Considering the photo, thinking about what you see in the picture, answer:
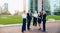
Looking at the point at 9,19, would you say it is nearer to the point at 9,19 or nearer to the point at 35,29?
the point at 9,19

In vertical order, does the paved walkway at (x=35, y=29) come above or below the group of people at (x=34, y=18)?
below

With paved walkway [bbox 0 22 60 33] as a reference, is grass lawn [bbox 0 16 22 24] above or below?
above

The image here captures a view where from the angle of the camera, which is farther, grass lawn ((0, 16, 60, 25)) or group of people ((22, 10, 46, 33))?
group of people ((22, 10, 46, 33))

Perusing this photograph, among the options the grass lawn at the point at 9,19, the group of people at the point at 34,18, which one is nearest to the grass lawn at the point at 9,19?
the grass lawn at the point at 9,19

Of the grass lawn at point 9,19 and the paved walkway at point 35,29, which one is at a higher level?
the grass lawn at point 9,19

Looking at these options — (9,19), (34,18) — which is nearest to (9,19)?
(9,19)

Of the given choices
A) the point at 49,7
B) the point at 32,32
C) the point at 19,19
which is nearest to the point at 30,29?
the point at 32,32

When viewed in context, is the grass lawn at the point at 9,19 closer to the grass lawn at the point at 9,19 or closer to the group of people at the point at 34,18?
the grass lawn at the point at 9,19

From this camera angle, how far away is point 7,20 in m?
3.09

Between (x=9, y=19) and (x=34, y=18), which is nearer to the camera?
(x=9, y=19)

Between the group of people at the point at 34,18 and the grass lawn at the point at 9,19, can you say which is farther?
the group of people at the point at 34,18

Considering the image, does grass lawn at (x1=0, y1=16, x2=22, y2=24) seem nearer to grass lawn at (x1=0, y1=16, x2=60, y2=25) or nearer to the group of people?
grass lawn at (x1=0, y1=16, x2=60, y2=25)

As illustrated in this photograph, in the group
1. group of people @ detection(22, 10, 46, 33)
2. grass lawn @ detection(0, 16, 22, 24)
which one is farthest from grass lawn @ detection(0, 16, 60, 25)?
group of people @ detection(22, 10, 46, 33)

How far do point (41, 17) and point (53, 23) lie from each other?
28cm
